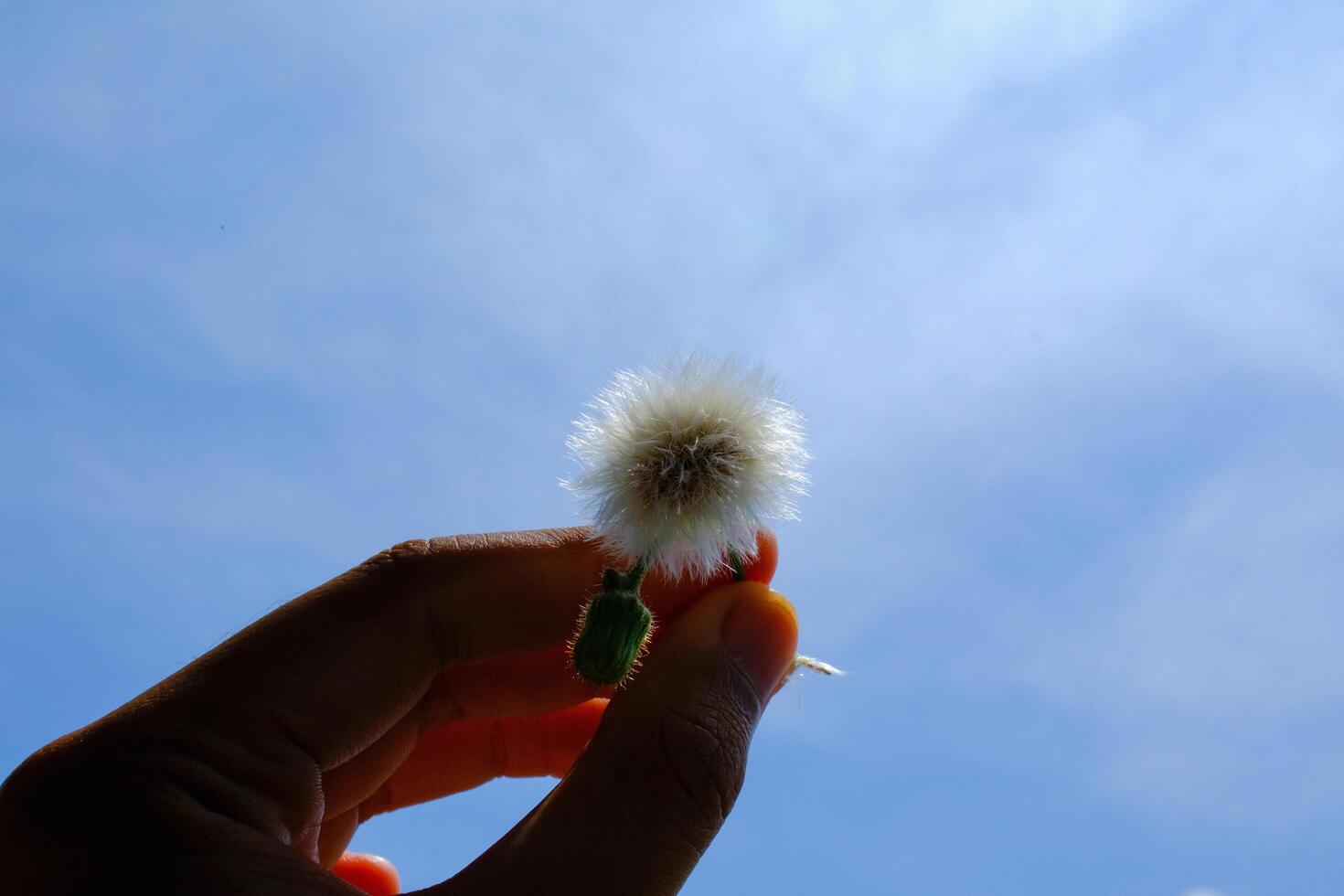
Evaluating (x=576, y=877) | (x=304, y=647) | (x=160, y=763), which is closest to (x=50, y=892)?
(x=160, y=763)

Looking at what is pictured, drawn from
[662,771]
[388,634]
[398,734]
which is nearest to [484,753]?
[398,734]

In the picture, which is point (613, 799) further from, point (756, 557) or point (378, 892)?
point (378, 892)

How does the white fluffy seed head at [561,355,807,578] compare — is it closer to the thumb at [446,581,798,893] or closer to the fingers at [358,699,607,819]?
the thumb at [446,581,798,893]

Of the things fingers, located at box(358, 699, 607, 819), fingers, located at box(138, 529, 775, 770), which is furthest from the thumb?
fingers, located at box(358, 699, 607, 819)

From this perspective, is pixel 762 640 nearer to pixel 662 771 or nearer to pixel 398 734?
pixel 662 771

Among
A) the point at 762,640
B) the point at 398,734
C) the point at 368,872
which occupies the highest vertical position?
the point at 762,640

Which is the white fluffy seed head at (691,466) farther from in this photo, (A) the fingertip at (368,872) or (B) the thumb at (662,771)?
(A) the fingertip at (368,872)

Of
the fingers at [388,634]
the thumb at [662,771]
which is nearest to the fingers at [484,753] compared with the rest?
the fingers at [388,634]
